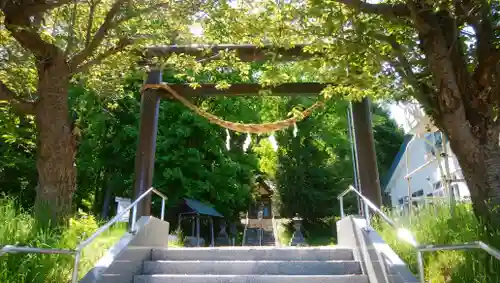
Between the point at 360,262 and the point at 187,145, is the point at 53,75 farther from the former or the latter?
the point at 187,145

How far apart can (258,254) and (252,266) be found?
1.37 feet

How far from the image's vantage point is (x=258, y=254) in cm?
575

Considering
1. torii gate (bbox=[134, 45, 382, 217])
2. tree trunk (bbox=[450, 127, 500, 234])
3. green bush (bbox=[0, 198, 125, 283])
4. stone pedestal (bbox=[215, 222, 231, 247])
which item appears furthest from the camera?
stone pedestal (bbox=[215, 222, 231, 247])

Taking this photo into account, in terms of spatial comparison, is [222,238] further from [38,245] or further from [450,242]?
[450,242]

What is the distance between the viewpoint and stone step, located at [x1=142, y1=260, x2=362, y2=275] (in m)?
5.31

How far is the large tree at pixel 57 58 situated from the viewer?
563 centimetres

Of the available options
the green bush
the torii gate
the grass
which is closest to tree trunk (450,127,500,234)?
the grass

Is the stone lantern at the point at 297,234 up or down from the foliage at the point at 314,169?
down

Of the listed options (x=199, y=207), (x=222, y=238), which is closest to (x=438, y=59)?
(x=199, y=207)

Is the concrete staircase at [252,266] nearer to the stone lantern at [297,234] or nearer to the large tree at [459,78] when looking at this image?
the large tree at [459,78]

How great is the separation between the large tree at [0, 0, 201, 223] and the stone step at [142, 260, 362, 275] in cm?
152

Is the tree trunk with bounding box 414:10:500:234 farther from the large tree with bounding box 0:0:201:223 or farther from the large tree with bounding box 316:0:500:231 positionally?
the large tree with bounding box 0:0:201:223

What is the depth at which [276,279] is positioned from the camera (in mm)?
4895

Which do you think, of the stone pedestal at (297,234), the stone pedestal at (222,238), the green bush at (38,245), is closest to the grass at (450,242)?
the green bush at (38,245)
